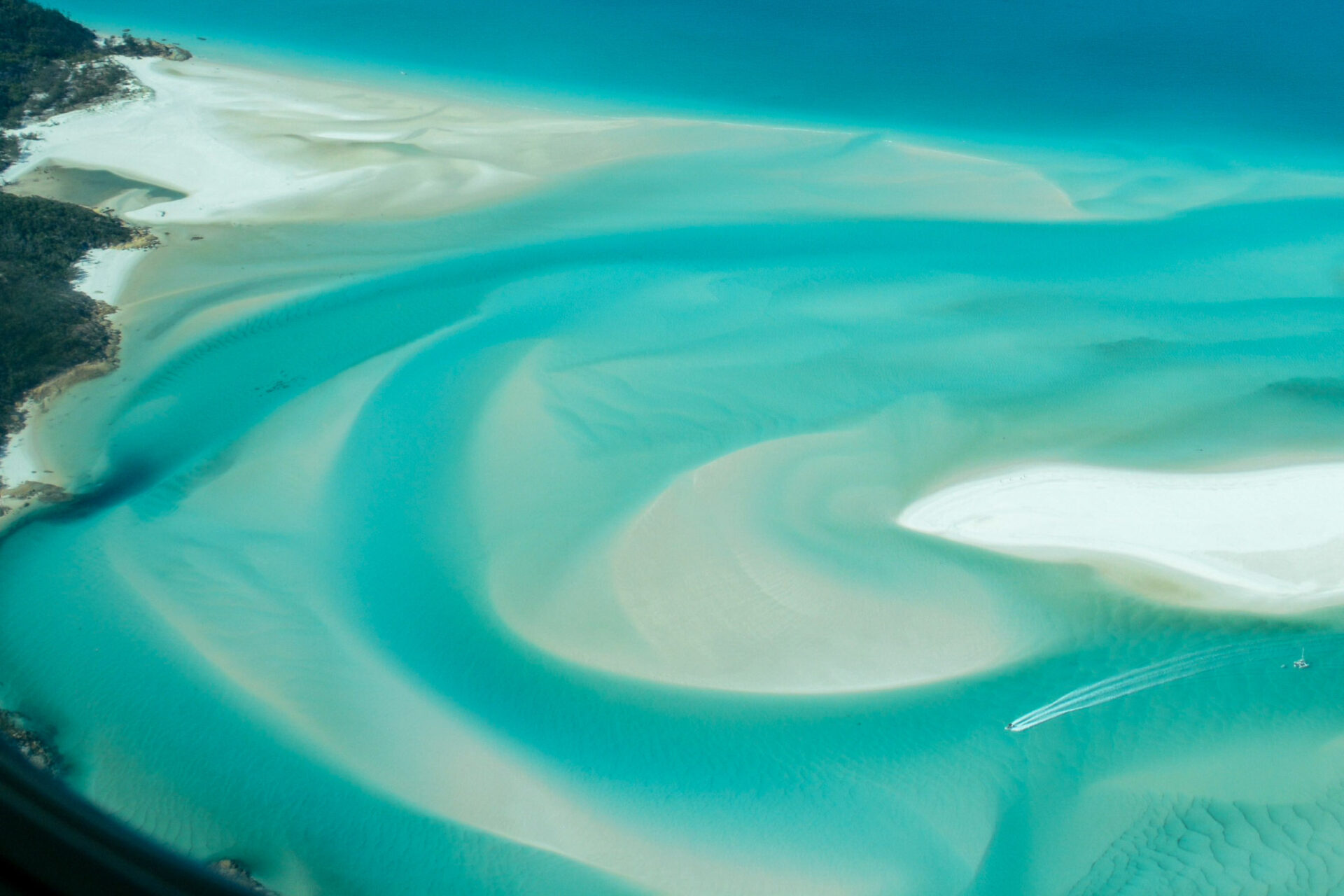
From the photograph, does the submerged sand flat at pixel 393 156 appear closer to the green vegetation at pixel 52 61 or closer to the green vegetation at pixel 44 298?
the green vegetation at pixel 52 61

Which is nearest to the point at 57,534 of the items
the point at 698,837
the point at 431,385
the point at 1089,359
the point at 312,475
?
the point at 312,475

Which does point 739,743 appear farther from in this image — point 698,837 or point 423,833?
point 423,833

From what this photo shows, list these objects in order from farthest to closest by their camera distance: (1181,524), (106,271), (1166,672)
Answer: (106,271), (1181,524), (1166,672)

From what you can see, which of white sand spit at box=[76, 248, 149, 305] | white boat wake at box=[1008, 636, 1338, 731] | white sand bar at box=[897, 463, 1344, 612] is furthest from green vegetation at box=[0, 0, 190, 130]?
white boat wake at box=[1008, 636, 1338, 731]

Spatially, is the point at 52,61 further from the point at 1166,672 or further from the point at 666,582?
the point at 1166,672

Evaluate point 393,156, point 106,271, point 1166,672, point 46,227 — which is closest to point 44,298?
point 106,271

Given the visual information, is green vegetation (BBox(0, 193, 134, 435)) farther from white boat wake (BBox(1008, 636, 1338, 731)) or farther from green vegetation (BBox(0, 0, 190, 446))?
white boat wake (BBox(1008, 636, 1338, 731))

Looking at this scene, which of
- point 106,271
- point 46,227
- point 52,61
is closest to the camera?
point 106,271
